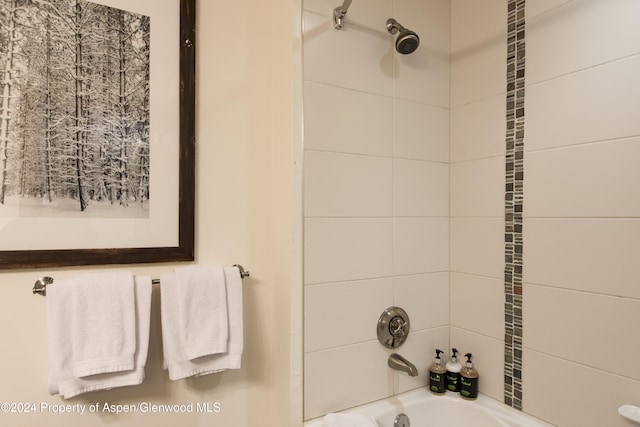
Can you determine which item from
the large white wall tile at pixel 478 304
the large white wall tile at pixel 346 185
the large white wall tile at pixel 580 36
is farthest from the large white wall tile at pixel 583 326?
the large white wall tile at pixel 580 36

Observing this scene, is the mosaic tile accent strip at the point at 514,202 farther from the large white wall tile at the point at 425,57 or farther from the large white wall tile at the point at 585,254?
the large white wall tile at the point at 425,57

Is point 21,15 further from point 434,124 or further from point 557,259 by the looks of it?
point 557,259

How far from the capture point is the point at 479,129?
1.43 metres

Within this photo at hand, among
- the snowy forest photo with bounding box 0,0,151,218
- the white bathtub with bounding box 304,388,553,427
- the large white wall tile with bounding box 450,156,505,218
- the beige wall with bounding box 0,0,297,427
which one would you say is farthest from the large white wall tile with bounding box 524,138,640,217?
the snowy forest photo with bounding box 0,0,151,218

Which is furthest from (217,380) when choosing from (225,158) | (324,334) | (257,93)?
(257,93)

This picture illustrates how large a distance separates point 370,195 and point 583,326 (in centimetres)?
81

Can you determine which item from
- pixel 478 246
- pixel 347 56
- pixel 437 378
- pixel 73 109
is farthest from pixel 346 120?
pixel 437 378

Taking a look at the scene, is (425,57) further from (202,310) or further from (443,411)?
(443,411)

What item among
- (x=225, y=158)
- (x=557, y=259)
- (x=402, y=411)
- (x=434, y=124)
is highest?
(x=434, y=124)

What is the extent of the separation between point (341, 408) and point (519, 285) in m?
0.80

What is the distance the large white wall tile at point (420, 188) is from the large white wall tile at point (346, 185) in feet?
0.16

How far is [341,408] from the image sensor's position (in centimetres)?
127

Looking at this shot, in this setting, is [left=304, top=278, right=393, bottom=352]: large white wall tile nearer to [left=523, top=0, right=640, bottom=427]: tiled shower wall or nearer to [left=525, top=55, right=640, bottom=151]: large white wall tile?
[left=523, top=0, right=640, bottom=427]: tiled shower wall

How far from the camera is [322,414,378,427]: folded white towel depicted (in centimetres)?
115
